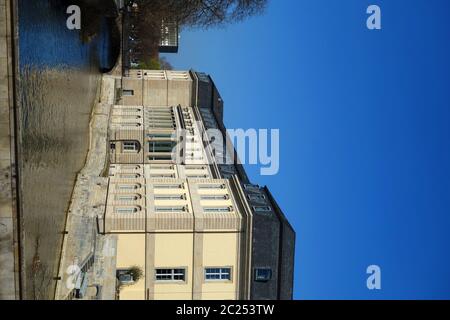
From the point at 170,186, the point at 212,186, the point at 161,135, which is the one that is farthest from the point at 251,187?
the point at 161,135

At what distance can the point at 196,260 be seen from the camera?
3073cm

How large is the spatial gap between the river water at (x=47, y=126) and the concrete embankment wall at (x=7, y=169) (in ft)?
1.15

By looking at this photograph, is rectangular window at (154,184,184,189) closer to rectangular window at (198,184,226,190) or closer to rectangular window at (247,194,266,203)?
rectangular window at (198,184,226,190)

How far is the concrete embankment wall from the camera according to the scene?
16.2 metres

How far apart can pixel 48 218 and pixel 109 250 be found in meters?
6.75

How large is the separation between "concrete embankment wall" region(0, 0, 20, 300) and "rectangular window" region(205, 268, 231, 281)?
14.9m

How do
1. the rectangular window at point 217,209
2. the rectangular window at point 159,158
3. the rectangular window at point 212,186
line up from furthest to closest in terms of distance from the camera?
the rectangular window at point 159,158 < the rectangular window at point 212,186 < the rectangular window at point 217,209

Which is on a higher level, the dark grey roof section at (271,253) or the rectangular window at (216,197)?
the rectangular window at (216,197)

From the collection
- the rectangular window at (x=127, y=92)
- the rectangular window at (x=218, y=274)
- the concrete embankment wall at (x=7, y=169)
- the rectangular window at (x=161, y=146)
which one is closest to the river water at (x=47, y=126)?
the concrete embankment wall at (x=7, y=169)

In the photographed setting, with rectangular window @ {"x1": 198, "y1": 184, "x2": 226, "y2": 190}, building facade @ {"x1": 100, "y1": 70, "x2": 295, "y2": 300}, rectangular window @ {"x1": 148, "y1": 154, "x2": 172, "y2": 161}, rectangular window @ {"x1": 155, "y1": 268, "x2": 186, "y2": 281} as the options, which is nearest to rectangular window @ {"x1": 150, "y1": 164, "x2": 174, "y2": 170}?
rectangular window @ {"x1": 148, "y1": 154, "x2": 172, "y2": 161}

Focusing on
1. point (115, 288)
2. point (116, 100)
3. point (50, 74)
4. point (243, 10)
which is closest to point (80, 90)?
point (50, 74)

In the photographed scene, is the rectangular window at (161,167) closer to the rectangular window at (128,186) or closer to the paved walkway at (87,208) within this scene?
the paved walkway at (87,208)

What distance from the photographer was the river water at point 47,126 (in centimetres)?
1970
